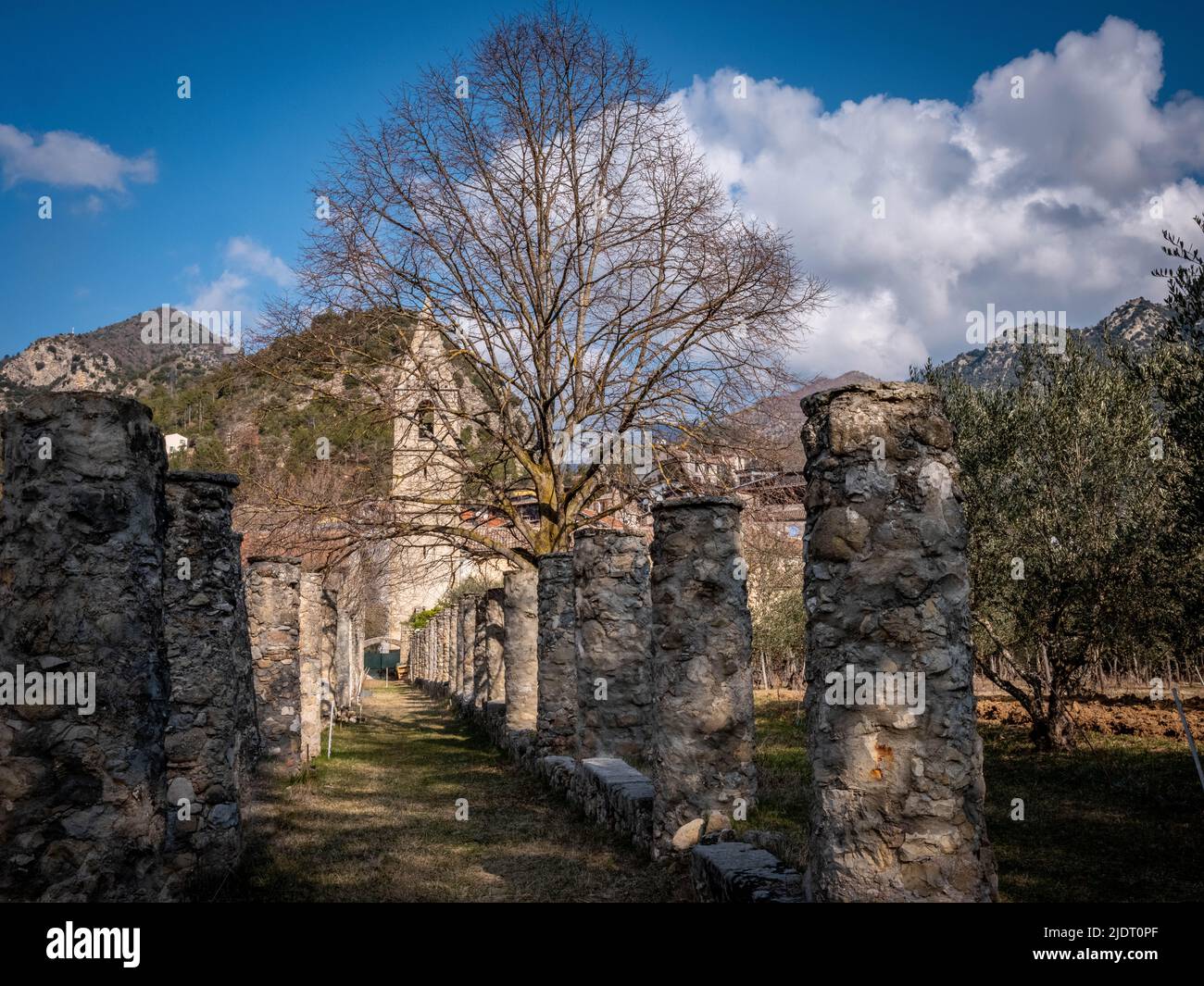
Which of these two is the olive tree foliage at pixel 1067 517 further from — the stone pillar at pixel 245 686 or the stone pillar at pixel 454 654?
the stone pillar at pixel 454 654

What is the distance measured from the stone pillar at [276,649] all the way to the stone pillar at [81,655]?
768 cm

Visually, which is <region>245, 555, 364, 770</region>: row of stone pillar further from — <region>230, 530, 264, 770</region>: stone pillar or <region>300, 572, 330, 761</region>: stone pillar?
<region>230, 530, 264, 770</region>: stone pillar

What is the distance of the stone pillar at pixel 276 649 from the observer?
38.6 feet

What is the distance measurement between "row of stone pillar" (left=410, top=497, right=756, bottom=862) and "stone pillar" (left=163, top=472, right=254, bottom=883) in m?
3.28

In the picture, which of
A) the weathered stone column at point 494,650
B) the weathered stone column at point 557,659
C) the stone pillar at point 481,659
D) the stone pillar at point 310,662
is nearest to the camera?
the weathered stone column at point 557,659

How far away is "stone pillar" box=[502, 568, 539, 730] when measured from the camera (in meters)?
14.5

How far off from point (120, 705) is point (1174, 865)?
266 inches

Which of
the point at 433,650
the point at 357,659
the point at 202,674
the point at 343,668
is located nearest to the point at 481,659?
the point at 343,668

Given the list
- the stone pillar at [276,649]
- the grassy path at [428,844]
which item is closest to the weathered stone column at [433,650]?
the grassy path at [428,844]

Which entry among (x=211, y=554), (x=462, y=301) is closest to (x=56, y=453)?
(x=211, y=554)

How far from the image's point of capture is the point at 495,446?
51.7 ft

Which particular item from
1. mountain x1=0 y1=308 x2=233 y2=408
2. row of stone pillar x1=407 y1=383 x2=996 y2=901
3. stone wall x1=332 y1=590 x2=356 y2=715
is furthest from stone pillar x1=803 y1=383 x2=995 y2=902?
mountain x1=0 y1=308 x2=233 y2=408

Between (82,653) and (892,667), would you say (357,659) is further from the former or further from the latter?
(892,667)
